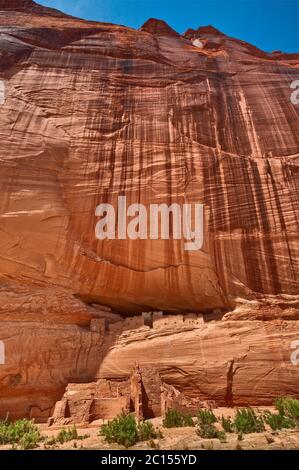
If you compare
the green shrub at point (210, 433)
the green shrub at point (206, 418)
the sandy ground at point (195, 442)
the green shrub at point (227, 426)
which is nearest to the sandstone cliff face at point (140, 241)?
the green shrub at point (206, 418)

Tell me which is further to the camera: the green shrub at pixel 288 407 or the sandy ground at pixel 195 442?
the green shrub at pixel 288 407

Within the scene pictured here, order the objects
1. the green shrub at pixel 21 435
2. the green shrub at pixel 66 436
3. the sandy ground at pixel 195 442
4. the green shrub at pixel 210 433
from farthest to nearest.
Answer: the green shrub at pixel 66 436 < the green shrub at pixel 21 435 < the green shrub at pixel 210 433 < the sandy ground at pixel 195 442

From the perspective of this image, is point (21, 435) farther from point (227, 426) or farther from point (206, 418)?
point (227, 426)

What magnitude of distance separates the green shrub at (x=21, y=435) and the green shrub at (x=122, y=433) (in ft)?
5.87

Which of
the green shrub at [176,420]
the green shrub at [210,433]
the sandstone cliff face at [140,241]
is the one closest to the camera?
the green shrub at [210,433]

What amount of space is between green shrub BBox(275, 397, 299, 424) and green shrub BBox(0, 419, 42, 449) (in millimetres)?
6719

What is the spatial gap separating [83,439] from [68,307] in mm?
5496

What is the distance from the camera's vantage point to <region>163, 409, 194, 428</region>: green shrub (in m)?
11.2

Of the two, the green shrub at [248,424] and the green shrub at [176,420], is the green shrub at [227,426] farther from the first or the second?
the green shrub at [176,420]

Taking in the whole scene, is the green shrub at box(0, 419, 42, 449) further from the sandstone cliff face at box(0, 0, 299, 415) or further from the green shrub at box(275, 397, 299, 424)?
the green shrub at box(275, 397, 299, 424)

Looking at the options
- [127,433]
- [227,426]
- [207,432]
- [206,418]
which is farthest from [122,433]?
[227,426]

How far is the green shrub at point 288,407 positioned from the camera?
11134 mm

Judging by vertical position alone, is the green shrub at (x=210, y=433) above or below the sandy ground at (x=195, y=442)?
above

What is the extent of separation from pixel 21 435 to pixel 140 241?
7310mm
